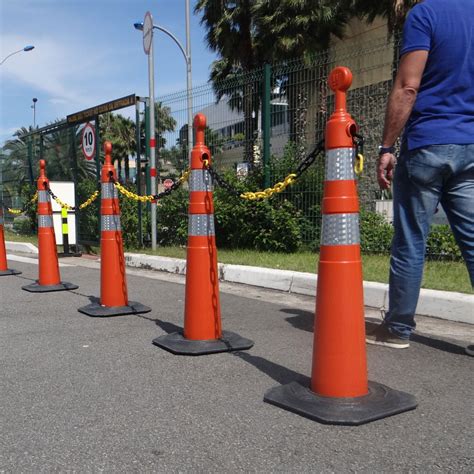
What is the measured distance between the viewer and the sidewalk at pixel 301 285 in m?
4.76

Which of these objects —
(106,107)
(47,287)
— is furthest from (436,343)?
(106,107)

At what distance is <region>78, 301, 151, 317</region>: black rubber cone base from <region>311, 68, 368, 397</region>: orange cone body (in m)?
2.74

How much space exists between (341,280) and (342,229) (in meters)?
0.26

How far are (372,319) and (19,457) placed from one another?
3303 millimetres

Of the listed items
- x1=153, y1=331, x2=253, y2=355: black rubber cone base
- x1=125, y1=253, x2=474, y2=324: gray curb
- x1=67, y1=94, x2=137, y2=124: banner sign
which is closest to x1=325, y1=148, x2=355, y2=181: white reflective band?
x1=153, y1=331, x2=253, y2=355: black rubber cone base

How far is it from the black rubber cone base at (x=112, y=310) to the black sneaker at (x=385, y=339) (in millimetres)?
2243

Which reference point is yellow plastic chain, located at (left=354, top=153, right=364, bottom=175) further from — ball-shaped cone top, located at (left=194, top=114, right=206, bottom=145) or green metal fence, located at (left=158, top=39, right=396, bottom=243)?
green metal fence, located at (left=158, top=39, right=396, bottom=243)

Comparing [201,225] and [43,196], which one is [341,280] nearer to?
[201,225]

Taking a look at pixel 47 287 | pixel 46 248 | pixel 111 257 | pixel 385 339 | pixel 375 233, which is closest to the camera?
pixel 385 339

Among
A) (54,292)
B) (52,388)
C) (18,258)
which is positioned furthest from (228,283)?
(18,258)

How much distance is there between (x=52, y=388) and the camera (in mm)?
3223

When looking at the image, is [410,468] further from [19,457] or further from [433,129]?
[433,129]

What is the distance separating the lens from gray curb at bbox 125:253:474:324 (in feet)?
15.6

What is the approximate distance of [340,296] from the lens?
279cm
